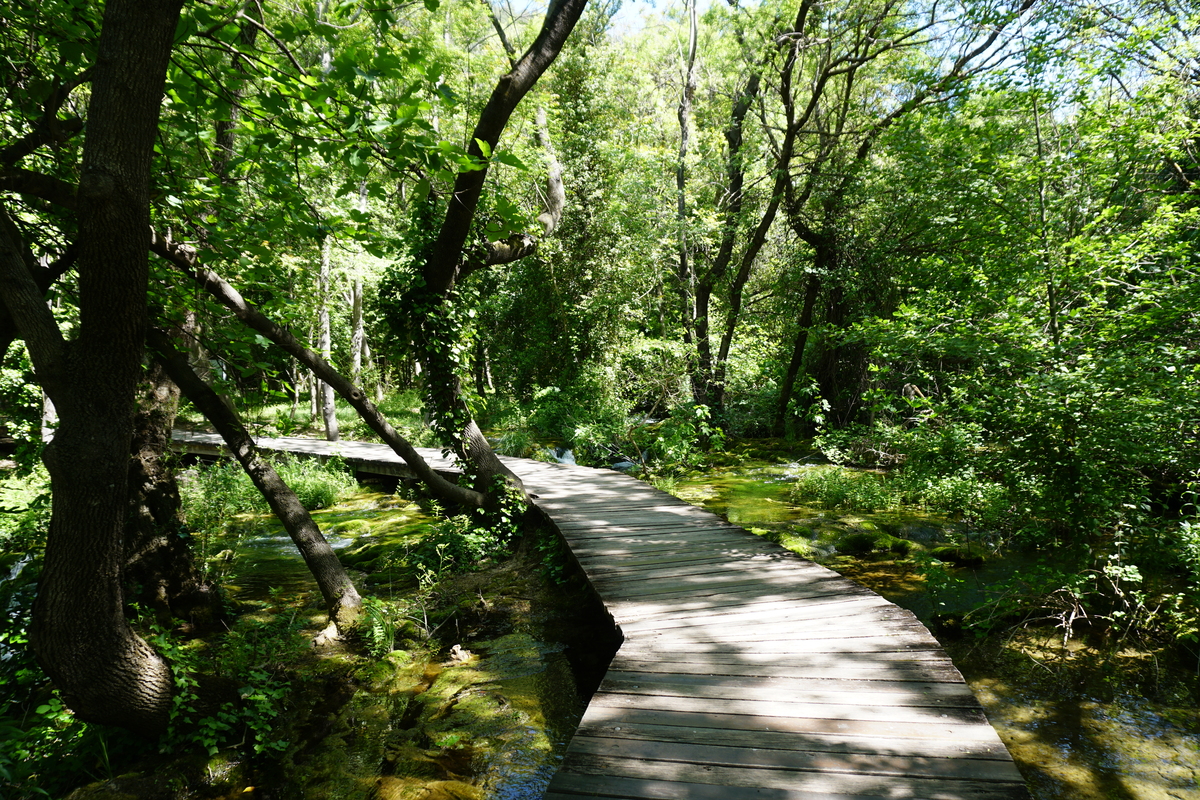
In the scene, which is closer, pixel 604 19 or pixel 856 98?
pixel 856 98

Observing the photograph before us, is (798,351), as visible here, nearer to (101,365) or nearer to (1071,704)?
(1071,704)

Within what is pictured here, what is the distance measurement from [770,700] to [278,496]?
14.7 feet

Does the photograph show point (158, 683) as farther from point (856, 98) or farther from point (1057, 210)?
point (856, 98)

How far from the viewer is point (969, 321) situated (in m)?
5.92

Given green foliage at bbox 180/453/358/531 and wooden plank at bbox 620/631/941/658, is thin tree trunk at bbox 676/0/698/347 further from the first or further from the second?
wooden plank at bbox 620/631/941/658

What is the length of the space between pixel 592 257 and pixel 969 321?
10.7 meters

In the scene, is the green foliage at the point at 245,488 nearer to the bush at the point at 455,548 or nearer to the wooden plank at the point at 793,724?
the bush at the point at 455,548

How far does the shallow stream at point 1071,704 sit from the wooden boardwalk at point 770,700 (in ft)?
4.18

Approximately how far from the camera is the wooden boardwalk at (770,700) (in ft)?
8.23

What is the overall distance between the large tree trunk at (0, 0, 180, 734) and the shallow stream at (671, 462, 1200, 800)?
539cm

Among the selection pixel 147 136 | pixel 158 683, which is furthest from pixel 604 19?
pixel 158 683

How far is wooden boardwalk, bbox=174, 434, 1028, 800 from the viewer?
251 cm

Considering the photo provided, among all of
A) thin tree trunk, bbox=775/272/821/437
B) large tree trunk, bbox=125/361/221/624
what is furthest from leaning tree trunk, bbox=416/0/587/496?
thin tree trunk, bbox=775/272/821/437

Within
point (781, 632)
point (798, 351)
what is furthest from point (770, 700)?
point (798, 351)
